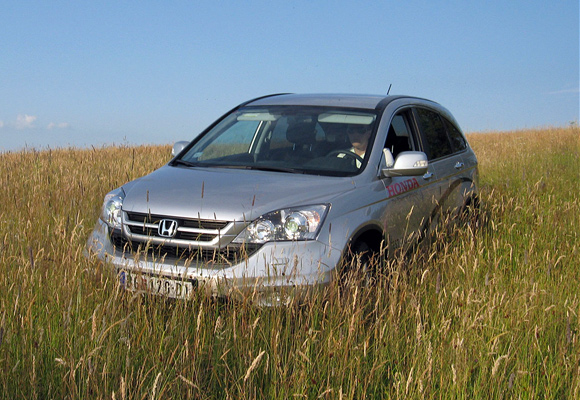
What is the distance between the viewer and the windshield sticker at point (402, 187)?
14.9 feet

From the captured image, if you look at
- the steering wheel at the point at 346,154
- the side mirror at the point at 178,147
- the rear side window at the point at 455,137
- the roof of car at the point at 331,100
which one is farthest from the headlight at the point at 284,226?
the rear side window at the point at 455,137

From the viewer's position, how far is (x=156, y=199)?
389 centimetres

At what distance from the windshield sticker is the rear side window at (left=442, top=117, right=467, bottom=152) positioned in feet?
5.28

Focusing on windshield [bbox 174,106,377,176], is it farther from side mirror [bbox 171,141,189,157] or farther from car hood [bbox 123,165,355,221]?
car hood [bbox 123,165,355,221]

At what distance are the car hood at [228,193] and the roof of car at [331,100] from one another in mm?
1260

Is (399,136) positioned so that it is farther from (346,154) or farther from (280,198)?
(280,198)

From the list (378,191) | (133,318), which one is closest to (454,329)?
(378,191)

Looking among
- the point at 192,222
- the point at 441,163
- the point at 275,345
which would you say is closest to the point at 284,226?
the point at 192,222

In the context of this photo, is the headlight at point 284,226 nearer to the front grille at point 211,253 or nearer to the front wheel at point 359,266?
the front grille at point 211,253

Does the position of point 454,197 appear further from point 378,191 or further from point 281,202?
point 281,202

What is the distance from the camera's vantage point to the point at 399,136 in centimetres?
523

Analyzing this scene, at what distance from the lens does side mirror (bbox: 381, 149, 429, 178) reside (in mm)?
4422

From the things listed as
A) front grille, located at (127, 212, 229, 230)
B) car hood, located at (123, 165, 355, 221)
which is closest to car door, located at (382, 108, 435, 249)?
car hood, located at (123, 165, 355, 221)

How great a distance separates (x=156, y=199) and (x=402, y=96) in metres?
2.91
